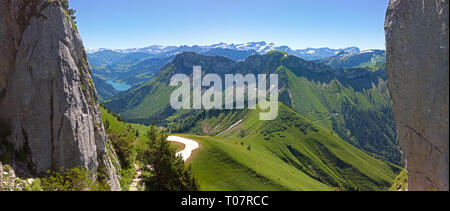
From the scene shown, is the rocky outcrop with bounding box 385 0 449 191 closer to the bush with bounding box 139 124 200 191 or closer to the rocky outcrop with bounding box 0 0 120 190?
the bush with bounding box 139 124 200 191

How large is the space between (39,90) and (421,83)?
4160 cm

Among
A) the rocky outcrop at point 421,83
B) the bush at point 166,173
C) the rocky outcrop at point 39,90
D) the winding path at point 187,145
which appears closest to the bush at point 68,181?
the rocky outcrop at point 39,90

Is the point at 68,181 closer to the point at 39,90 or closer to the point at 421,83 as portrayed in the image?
the point at 39,90

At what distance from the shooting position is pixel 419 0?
24.4 m

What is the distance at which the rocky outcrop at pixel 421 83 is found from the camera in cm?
2228

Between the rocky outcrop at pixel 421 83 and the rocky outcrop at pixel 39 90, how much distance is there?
1464 inches

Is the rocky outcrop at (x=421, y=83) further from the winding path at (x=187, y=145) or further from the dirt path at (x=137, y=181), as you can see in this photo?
the winding path at (x=187, y=145)

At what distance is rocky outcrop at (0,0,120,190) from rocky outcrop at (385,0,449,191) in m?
37.2

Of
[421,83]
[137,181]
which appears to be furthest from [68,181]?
[421,83]

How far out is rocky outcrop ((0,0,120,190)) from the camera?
88.4 ft

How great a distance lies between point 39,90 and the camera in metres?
27.5
